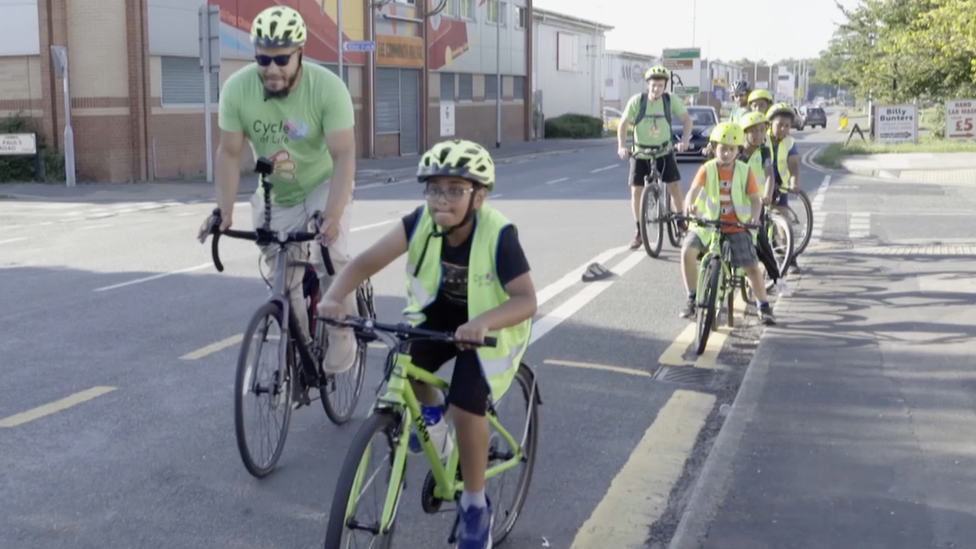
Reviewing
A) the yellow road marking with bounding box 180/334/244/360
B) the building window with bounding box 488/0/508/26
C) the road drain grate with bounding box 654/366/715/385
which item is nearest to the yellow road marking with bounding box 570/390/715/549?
the road drain grate with bounding box 654/366/715/385

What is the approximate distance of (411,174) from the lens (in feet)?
101

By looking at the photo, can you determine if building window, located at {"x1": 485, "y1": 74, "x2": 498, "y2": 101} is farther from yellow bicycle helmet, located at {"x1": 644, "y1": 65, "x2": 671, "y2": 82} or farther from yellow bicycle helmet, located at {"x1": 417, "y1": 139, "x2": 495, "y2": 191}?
yellow bicycle helmet, located at {"x1": 417, "y1": 139, "x2": 495, "y2": 191}

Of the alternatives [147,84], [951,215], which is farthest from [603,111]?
[951,215]

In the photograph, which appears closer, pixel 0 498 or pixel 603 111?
pixel 0 498

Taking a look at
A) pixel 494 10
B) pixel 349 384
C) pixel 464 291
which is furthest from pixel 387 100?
pixel 464 291

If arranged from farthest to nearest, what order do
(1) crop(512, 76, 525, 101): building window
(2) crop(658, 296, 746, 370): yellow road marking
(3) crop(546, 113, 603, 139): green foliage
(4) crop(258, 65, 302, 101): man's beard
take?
(3) crop(546, 113, 603, 139): green foliage, (1) crop(512, 76, 525, 101): building window, (2) crop(658, 296, 746, 370): yellow road marking, (4) crop(258, 65, 302, 101): man's beard

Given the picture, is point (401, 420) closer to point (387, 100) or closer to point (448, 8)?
point (387, 100)

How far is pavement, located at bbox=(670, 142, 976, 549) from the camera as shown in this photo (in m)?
4.71

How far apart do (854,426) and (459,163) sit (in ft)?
10.6

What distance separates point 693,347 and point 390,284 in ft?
11.3

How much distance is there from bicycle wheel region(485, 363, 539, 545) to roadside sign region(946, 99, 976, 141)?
3428 centimetres

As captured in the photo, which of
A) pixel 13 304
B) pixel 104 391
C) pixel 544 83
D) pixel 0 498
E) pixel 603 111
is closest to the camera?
pixel 0 498

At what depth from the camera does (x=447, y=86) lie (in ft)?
151

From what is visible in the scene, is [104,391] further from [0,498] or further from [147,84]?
[147,84]
